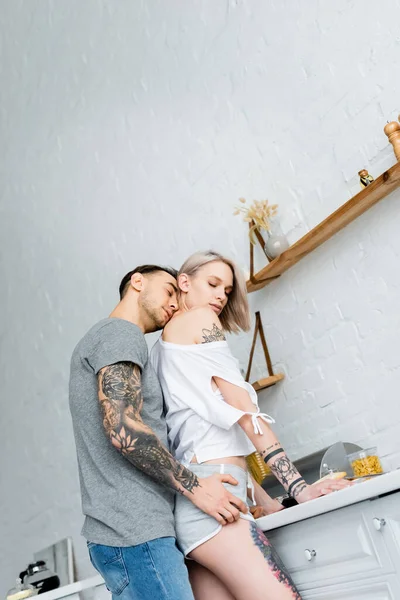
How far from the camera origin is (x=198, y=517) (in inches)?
67.7

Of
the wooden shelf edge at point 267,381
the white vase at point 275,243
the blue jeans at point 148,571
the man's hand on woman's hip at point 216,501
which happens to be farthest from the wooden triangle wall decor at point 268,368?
the blue jeans at point 148,571

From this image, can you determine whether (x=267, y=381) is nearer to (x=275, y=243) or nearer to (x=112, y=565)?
(x=275, y=243)

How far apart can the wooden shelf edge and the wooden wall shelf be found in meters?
0.39

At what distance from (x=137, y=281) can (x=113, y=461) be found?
58cm

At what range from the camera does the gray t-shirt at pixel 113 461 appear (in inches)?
65.4

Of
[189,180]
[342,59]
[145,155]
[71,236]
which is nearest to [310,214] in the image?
[342,59]

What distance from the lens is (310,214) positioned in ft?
9.28

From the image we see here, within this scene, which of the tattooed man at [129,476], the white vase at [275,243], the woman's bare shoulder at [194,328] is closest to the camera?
the tattooed man at [129,476]

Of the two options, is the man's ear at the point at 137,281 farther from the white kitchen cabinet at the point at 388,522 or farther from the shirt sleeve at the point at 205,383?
the white kitchen cabinet at the point at 388,522

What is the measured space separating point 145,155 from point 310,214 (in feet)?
4.50

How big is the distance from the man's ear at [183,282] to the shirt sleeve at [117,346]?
0.40 metres

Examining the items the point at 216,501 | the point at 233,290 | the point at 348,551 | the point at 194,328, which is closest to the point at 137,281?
the point at 194,328

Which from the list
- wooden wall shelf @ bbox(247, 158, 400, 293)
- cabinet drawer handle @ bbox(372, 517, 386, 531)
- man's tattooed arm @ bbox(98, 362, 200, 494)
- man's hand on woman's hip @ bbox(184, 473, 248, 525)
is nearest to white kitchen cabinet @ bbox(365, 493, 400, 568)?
cabinet drawer handle @ bbox(372, 517, 386, 531)

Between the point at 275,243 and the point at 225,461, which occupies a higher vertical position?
the point at 275,243
